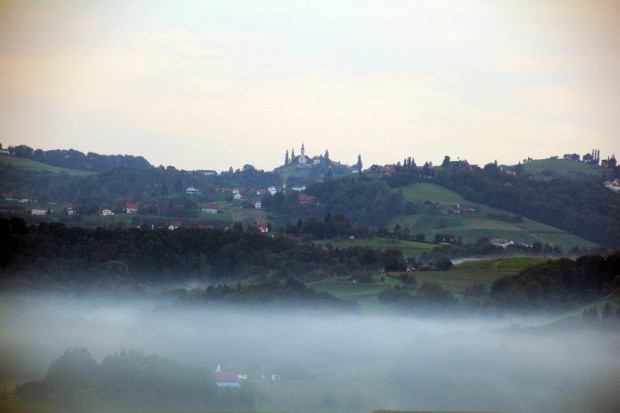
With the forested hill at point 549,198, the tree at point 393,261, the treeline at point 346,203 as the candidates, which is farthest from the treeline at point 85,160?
the tree at point 393,261

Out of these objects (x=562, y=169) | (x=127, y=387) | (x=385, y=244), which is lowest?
(x=127, y=387)

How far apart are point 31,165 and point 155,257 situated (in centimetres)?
4332

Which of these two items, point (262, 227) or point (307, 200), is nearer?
point (262, 227)

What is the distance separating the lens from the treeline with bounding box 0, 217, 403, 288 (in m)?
56.2

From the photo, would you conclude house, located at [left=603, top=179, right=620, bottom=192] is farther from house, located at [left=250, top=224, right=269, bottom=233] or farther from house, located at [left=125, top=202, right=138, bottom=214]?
house, located at [left=125, top=202, right=138, bottom=214]

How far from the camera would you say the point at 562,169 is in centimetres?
12262

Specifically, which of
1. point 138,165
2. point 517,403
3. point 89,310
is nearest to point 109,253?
point 89,310

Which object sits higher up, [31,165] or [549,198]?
[31,165]

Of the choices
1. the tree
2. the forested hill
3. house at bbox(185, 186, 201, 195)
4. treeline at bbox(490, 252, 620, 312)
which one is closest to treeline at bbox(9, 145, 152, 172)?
house at bbox(185, 186, 201, 195)

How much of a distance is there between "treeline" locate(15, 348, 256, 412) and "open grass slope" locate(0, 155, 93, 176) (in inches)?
2293

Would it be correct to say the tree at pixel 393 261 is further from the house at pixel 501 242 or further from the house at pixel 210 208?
the house at pixel 210 208

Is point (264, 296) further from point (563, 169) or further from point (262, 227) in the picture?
point (563, 169)

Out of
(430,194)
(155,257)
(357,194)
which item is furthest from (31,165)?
(155,257)

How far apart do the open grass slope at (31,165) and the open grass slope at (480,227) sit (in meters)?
31.4
